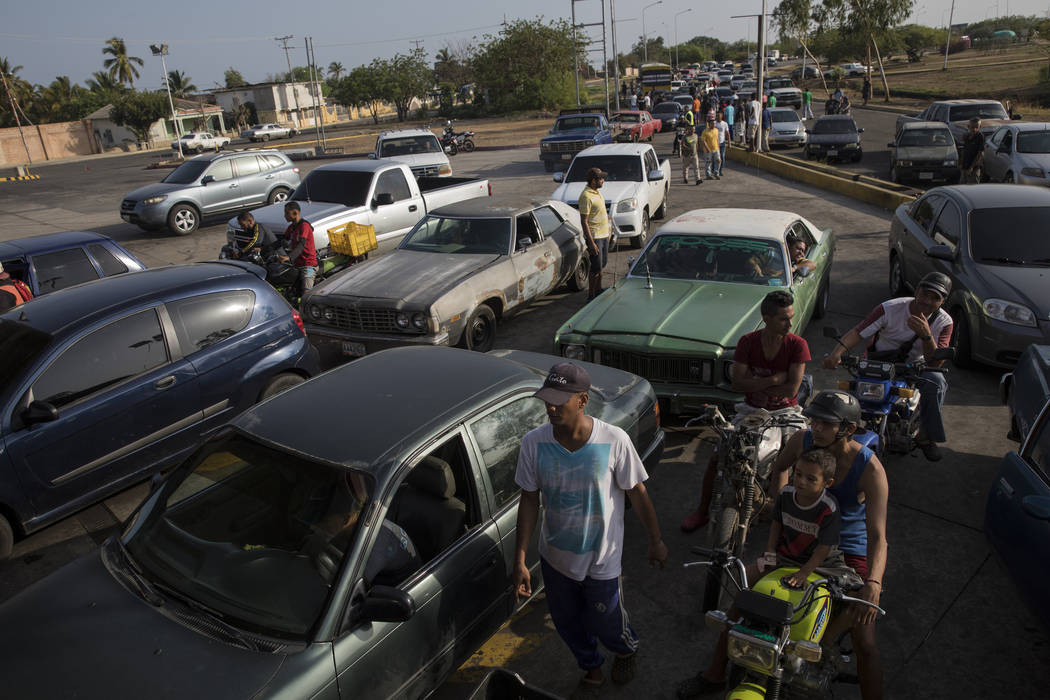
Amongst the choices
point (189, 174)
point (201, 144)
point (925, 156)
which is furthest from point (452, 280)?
point (201, 144)

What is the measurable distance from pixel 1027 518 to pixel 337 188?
1119 centimetres

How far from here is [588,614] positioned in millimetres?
3328

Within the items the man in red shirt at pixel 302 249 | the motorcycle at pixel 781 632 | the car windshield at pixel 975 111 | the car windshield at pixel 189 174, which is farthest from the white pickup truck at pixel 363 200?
the car windshield at pixel 975 111

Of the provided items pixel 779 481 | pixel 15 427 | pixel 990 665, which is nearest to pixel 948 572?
pixel 990 665

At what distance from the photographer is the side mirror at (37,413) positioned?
471cm

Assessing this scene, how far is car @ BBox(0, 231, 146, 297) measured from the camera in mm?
8109

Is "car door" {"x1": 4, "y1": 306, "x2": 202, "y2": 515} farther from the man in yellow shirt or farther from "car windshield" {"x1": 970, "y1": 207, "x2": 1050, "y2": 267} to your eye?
"car windshield" {"x1": 970, "y1": 207, "x2": 1050, "y2": 267}

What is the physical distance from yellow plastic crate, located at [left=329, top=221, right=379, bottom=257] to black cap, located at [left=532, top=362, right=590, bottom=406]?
25.8ft

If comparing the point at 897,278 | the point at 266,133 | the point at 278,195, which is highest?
the point at 266,133

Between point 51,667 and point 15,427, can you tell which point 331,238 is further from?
point 51,667

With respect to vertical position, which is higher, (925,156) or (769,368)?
(769,368)

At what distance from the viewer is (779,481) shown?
12.9 feet

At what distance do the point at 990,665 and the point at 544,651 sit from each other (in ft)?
7.80

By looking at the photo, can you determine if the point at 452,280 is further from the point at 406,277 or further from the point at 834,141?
the point at 834,141
